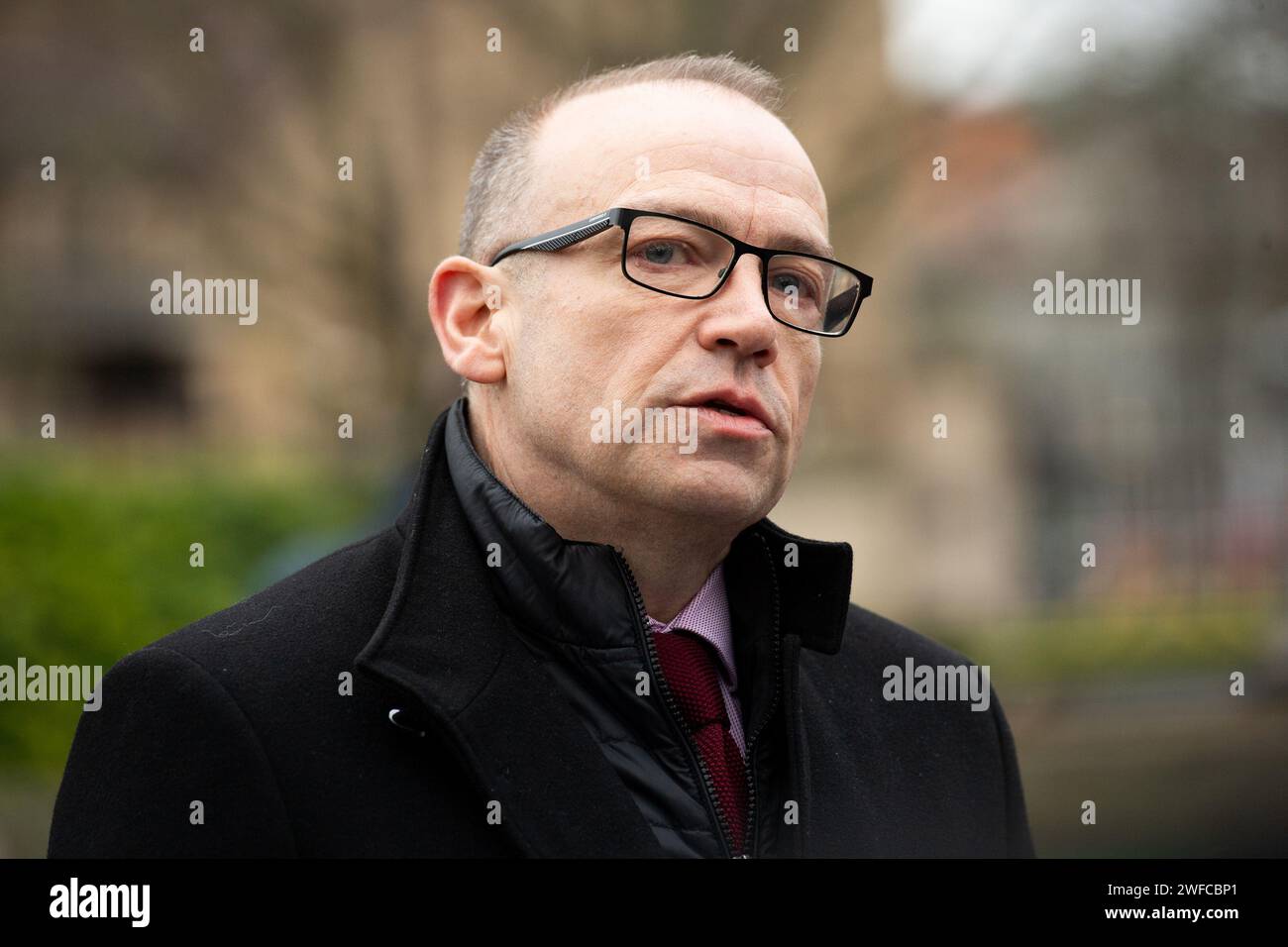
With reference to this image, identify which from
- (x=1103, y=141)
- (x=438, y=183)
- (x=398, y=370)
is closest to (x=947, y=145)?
(x=1103, y=141)

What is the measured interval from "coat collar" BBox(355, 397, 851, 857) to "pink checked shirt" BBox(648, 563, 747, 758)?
276mm

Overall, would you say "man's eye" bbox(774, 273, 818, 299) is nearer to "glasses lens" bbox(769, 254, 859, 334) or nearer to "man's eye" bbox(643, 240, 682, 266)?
"glasses lens" bbox(769, 254, 859, 334)

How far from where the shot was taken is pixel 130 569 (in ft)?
22.1

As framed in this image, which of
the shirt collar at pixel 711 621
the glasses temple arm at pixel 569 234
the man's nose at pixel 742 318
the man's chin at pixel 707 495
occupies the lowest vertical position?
the shirt collar at pixel 711 621

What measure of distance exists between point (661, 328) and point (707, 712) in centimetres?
70

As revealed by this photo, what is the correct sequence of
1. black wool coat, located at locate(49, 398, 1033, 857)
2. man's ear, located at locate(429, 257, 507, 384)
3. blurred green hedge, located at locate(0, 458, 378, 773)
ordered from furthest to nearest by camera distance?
blurred green hedge, located at locate(0, 458, 378, 773) → man's ear, located at locate(429, 257, 507, 384) → black wool coat, located at locate(49, 398, 1033, 857)

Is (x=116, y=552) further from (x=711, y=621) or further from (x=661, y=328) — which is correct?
(x=661, y=328)

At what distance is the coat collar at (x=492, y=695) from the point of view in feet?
7.13

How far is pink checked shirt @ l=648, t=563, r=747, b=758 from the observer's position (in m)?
2.53

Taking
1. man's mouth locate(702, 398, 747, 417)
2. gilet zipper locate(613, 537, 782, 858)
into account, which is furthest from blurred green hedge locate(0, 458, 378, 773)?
man's mouth locate(702, 398, 747, 417)

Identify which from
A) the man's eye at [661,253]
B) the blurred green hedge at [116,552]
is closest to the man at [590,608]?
the man's eye at [661,253]

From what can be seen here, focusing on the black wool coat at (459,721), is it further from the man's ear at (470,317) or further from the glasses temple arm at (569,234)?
the glasses temple arm at (569,234)

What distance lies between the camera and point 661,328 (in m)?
2.44

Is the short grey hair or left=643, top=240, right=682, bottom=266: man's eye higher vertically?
the short grey hair
